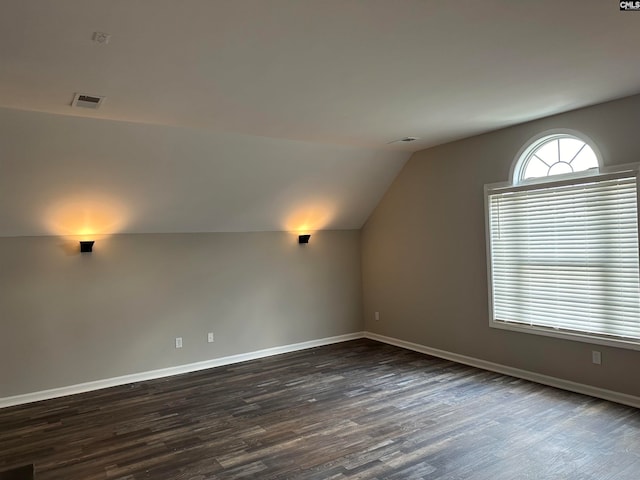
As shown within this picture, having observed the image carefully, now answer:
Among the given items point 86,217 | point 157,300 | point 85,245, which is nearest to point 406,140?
point 157,300

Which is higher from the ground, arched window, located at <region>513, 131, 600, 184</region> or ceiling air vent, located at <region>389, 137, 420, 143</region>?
ceiling air vent, located at <region>389, 137, 420, 143</region>

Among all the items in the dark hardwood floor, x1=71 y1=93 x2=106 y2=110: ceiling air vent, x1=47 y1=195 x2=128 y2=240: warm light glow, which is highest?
x1=71 y1=93 x2=106 y2=110: ceiling air vent

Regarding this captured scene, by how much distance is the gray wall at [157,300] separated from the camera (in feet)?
14.5

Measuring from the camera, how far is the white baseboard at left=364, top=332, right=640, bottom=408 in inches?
151

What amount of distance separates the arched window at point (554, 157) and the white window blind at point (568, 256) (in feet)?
0.56

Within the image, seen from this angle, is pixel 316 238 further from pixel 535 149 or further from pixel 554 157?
pixel 554 157

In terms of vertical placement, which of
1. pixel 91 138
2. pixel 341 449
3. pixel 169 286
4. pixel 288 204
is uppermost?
pixel 91 138

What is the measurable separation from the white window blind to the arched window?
0.56 ft

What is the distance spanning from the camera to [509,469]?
2.85 m

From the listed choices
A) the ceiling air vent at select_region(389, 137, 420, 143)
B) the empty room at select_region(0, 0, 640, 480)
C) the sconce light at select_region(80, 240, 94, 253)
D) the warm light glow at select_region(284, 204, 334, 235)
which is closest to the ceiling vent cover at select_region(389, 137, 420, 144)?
the ceiling air vent at select_region(389, 137, 420, 143)

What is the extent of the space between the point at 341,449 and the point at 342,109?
2.67 m

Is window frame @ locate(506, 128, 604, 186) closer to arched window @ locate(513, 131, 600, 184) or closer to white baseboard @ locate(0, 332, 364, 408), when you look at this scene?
arched window @ locate(513, 131, 600, 184)

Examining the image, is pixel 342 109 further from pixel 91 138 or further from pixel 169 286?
pixel 169 286

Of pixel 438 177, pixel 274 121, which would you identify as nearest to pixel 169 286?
pixel 274 121
